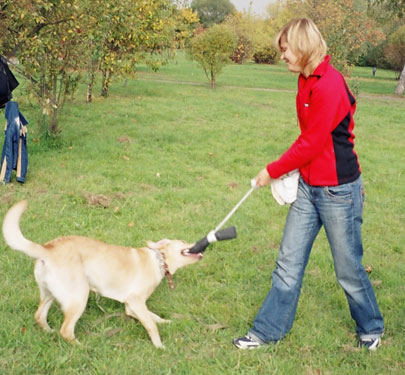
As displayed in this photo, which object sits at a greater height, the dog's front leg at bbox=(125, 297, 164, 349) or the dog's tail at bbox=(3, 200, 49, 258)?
the dog's tail at bbox=(3, 200, 49, 258)

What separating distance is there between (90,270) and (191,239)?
2.30 metres

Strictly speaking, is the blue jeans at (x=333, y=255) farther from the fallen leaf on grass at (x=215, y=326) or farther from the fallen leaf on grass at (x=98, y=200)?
the fallen leaf on grass at (x=98, y=200)

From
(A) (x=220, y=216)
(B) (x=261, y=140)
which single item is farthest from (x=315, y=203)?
(B) (x=261, y=140)

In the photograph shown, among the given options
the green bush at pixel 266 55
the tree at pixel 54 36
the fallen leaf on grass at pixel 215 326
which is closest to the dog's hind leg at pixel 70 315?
the fallen leaf on grass at pixel 215 326

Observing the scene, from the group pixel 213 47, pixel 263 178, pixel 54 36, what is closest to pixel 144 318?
pixel 263 178

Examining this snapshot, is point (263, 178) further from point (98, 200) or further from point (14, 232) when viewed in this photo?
point (98, 200)

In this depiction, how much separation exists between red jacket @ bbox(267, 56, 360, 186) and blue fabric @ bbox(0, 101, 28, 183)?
5298 mm

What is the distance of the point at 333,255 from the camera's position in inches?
141

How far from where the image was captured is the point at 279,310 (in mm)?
3705

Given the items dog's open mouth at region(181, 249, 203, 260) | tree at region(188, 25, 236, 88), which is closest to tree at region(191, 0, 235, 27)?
tree at region(188, 25, 236, 88)

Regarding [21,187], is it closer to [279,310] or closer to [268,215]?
[268,215]

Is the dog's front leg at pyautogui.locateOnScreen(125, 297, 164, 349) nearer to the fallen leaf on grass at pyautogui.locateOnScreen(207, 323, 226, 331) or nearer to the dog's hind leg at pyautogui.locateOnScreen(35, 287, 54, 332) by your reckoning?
the fallen leaf on grass at pyautogui.locateOnScreen(207, 323, 226, 331)

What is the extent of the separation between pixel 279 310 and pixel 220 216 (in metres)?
3.01

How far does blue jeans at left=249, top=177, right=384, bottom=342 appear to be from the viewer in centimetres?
337
